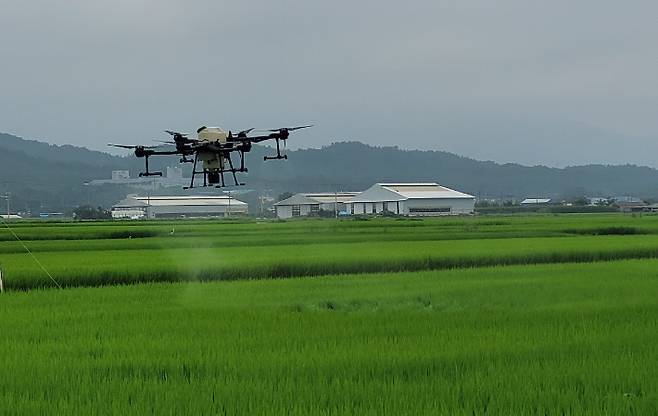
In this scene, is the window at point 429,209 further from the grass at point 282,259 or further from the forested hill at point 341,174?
the grass at point 282,259

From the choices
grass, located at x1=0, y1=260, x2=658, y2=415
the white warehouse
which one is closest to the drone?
grass, located at x1=0, y1=260, x2=658, y2=415

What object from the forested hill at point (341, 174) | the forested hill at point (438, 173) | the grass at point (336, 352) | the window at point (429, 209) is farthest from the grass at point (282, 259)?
the grass at point (336, 352)

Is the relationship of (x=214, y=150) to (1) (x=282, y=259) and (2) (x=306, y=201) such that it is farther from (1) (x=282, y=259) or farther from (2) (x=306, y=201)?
(2) (x=306, y=201)

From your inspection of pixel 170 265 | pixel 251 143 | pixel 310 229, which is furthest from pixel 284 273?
pixel 310 229

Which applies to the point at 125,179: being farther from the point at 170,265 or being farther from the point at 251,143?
the point at 170,265

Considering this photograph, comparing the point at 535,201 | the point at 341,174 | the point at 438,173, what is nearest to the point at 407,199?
the point at 341,174

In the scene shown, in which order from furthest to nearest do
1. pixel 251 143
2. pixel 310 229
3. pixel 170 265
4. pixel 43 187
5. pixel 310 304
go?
pixel 43 187 < pixel 310 229 < pixel 170 265 < pixel 310 304 < pixel 251 143

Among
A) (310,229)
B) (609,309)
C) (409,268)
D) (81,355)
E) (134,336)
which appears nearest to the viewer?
(81,355)
